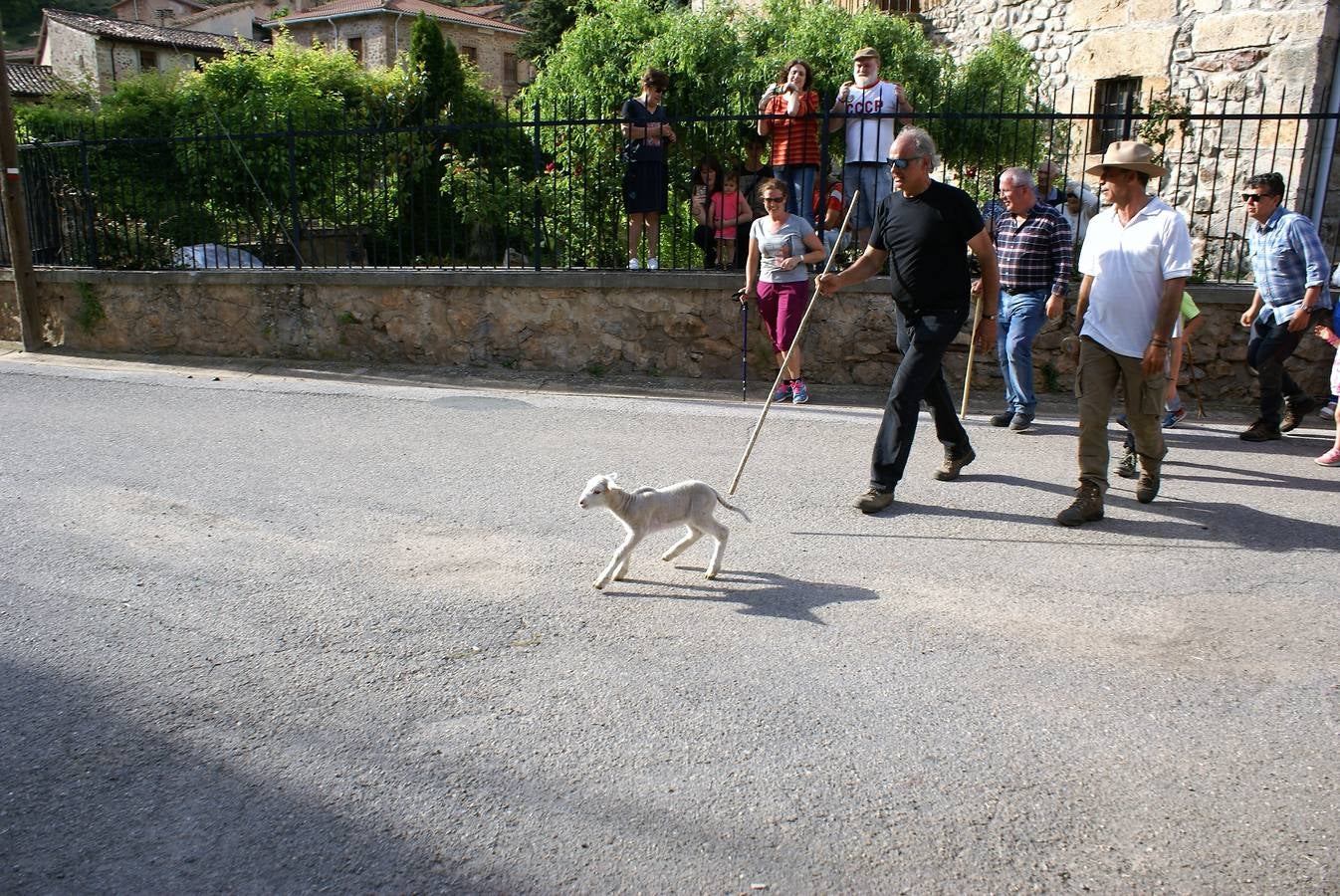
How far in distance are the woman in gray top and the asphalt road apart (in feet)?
7.00

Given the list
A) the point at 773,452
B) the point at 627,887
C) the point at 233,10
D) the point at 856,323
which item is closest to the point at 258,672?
the point at 627,887

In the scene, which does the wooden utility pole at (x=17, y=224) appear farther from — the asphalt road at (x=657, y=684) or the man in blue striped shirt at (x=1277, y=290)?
the man in blue striped shirt at (x=1277, y=290)

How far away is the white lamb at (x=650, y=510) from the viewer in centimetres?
459

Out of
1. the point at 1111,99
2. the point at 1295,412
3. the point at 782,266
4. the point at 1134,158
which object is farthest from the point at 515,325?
the point at 1111,99

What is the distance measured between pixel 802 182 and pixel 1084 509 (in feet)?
17.1

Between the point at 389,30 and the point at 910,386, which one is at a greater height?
the point at 389,30

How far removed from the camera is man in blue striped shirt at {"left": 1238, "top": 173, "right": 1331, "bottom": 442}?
723 centimetres

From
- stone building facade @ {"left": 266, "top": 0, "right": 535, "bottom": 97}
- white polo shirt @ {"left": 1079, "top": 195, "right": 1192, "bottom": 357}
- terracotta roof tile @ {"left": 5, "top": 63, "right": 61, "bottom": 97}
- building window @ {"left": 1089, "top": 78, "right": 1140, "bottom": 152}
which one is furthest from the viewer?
stone building facade @ {"left": 266, "top": 0, "right": 535, "bottom": 97}

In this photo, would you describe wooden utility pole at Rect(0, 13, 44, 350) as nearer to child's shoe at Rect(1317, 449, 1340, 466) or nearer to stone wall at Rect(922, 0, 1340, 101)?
child's shoe at Rect(1317, 449, 1340, 466)

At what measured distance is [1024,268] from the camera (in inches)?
298

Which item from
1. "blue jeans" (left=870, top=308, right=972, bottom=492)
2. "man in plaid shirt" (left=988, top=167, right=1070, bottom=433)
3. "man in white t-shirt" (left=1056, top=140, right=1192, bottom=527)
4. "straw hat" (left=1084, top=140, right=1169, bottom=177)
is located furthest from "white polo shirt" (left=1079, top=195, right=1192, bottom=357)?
"man in plaid shirt" (left=988, top=167, right=1070, bottom=433)

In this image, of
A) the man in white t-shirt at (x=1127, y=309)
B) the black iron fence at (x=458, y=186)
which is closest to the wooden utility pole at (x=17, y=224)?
the black iron fence at (x=458, y=186)

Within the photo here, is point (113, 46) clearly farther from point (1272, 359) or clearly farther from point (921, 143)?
point (1272, 359)

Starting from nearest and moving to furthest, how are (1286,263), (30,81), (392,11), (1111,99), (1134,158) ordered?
(1134,158) → (1286,263) → (1111,99) → (30,81) → (392,11)
